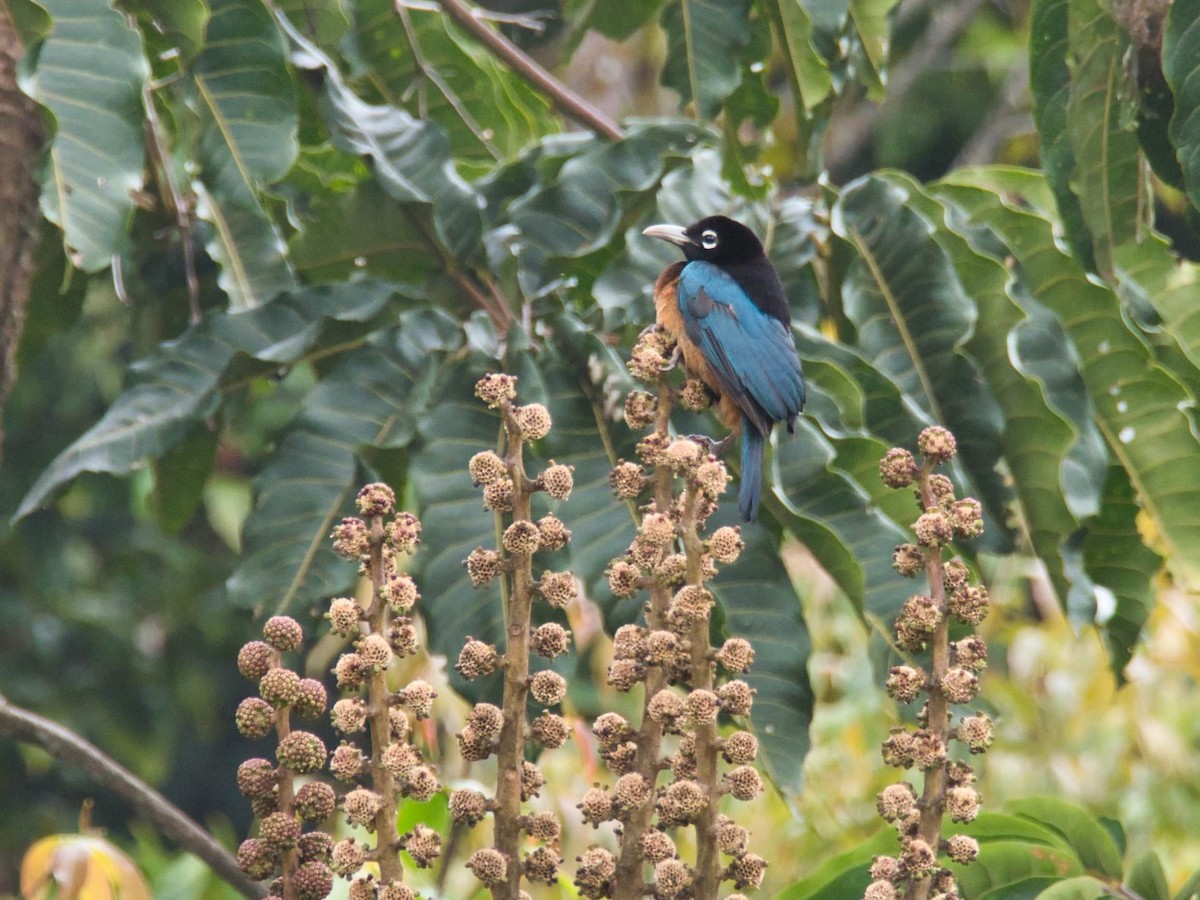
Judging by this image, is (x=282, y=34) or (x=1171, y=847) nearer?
(x=282, y=34)

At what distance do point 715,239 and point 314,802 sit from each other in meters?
1.65

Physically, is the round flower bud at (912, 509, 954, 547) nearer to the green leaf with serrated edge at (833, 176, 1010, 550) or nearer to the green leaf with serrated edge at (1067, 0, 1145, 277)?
the green leaf with serrated edge at (833, 176, 1010, 550)

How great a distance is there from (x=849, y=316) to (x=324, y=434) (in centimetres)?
85

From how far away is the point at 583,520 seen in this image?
2.04m

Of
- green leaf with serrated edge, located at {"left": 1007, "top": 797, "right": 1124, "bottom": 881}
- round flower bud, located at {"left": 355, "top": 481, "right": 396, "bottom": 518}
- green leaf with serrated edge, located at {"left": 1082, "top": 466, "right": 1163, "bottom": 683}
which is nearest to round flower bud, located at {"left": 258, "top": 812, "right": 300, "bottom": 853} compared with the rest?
round flower bud, located at {"left": 355, "top": 481, "right": 396, "bottom": 518}

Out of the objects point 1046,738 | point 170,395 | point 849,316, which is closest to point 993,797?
point 1046,738

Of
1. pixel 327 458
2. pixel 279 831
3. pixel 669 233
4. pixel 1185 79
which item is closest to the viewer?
pixel 279 831

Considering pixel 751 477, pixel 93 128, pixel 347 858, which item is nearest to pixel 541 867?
pixel 347 858

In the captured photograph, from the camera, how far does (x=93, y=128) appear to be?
2.03 metres

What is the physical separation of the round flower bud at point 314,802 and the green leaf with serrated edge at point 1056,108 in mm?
1711

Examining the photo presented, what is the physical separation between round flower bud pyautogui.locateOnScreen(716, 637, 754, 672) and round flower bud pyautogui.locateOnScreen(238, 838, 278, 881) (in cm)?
35

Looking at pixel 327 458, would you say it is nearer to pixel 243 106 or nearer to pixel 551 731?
pixel 243 106

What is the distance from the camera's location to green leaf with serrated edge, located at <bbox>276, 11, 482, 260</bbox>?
2.37 meters

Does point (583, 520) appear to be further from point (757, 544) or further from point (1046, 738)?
point (1046, 738)
